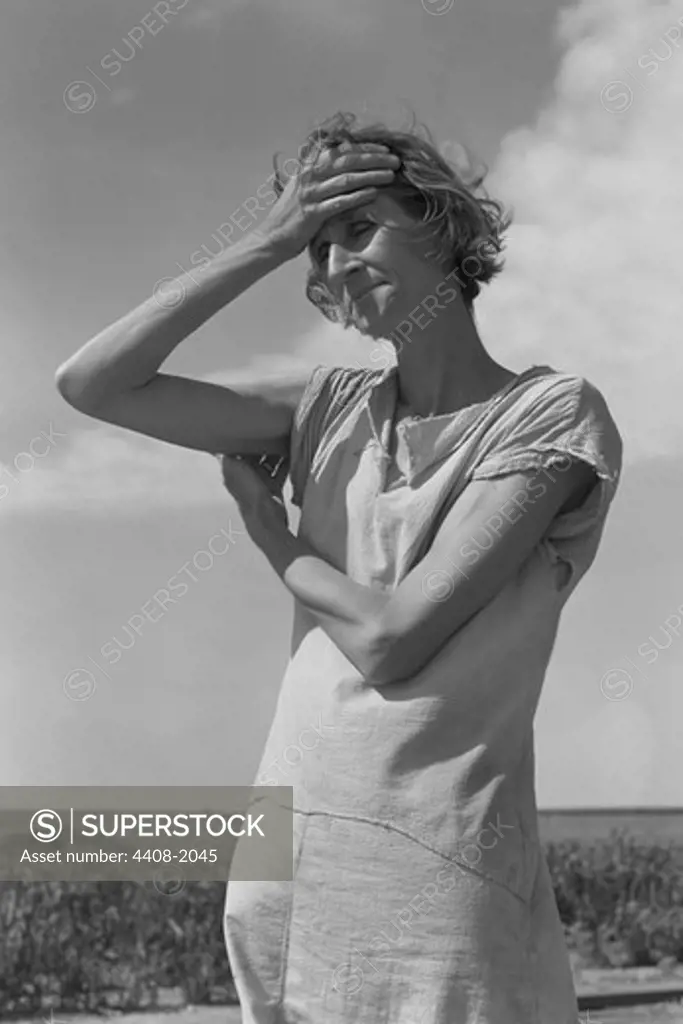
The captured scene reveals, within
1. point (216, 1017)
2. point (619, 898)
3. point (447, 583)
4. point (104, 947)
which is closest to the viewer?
point (447, 583)

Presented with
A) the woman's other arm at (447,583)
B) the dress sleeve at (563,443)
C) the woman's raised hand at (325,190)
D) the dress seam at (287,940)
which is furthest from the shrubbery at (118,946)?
the woman's raised hand at (325,190)

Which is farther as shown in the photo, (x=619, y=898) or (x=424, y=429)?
(x=619, y=898)

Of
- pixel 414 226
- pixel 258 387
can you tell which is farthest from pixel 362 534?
pixel 414 226

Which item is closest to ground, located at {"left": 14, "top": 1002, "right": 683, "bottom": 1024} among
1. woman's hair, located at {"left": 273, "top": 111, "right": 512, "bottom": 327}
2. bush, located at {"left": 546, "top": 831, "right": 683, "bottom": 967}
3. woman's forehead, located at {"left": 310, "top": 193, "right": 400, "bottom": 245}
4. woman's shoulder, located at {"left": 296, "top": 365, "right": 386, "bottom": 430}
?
bush, located at {"left": 546, "top": 831, "right": 683, "bottom": 967}

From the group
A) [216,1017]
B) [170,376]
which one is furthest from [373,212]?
[216,1017]

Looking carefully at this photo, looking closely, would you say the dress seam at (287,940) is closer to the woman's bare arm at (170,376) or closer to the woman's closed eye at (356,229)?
the woman's bare arm at (170,376)

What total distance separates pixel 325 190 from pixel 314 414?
39cm

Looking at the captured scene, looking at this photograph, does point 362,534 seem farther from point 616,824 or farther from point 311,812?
point 616,824

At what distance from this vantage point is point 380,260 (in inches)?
90.2

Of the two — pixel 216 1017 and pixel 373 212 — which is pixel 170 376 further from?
pixel 216 1017

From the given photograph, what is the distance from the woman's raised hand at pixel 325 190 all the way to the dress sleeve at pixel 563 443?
42cm

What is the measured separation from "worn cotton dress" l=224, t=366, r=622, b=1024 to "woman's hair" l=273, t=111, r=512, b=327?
22cm

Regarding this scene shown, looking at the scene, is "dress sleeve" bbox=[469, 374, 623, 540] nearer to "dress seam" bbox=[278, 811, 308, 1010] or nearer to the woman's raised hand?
the woman's raised hand

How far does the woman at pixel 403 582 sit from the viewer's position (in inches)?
86.2
